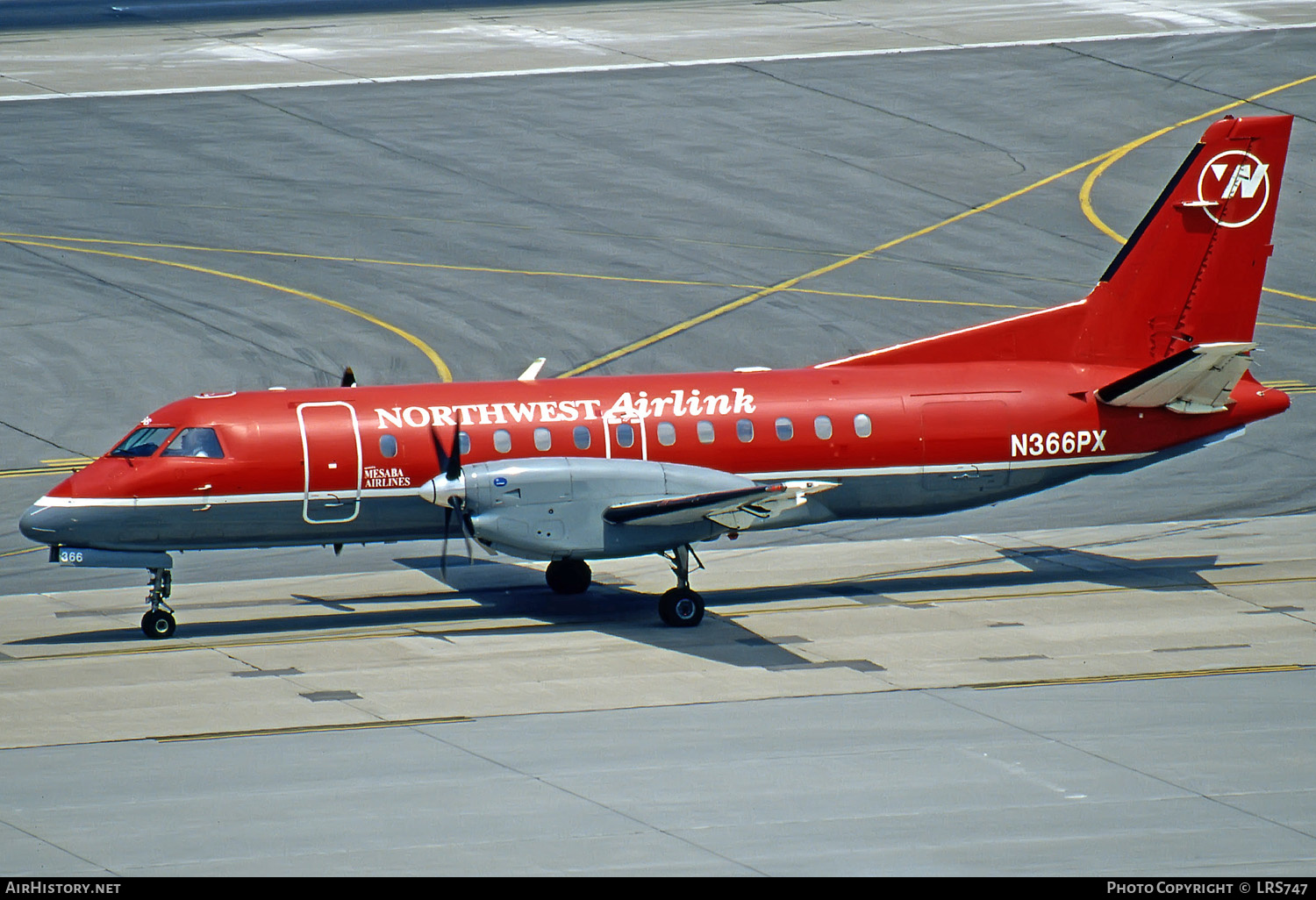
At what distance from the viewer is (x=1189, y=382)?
27.7 meters

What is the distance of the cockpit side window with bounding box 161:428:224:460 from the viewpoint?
2577 cm

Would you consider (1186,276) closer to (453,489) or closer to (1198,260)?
(1198,260)

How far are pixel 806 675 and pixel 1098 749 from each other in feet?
15.1

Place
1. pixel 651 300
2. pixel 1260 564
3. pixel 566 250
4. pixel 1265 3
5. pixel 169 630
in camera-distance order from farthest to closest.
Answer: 1. pixel 1265 3
2. pixel 566 250
3. pixel 651 300
4. pixel 1260 564
5. pixel 169 630

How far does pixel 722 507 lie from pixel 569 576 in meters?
4.48

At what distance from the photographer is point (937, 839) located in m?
17.4

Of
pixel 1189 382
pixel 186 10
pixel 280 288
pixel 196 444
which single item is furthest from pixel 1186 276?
pixel 186 10

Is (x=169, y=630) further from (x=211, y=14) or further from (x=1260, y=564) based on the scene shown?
(x=211, y=14)

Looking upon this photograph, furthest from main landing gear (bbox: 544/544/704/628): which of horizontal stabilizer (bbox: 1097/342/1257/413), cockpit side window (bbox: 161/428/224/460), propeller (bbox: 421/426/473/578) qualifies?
horizontal stabilizer (bbox: 1097/342/1257/413)

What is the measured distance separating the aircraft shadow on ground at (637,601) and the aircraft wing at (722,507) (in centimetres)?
181

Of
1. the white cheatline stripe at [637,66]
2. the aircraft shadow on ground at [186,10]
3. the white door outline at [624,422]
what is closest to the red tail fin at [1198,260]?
the white door outline at [624,422]

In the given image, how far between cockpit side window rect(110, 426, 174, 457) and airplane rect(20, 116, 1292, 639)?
47 mm

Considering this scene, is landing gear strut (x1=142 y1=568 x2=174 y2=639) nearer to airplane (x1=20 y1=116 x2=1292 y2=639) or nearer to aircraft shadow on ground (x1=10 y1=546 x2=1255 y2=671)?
airplane (x1=20 y1=116 x2=1292 y2=639)
